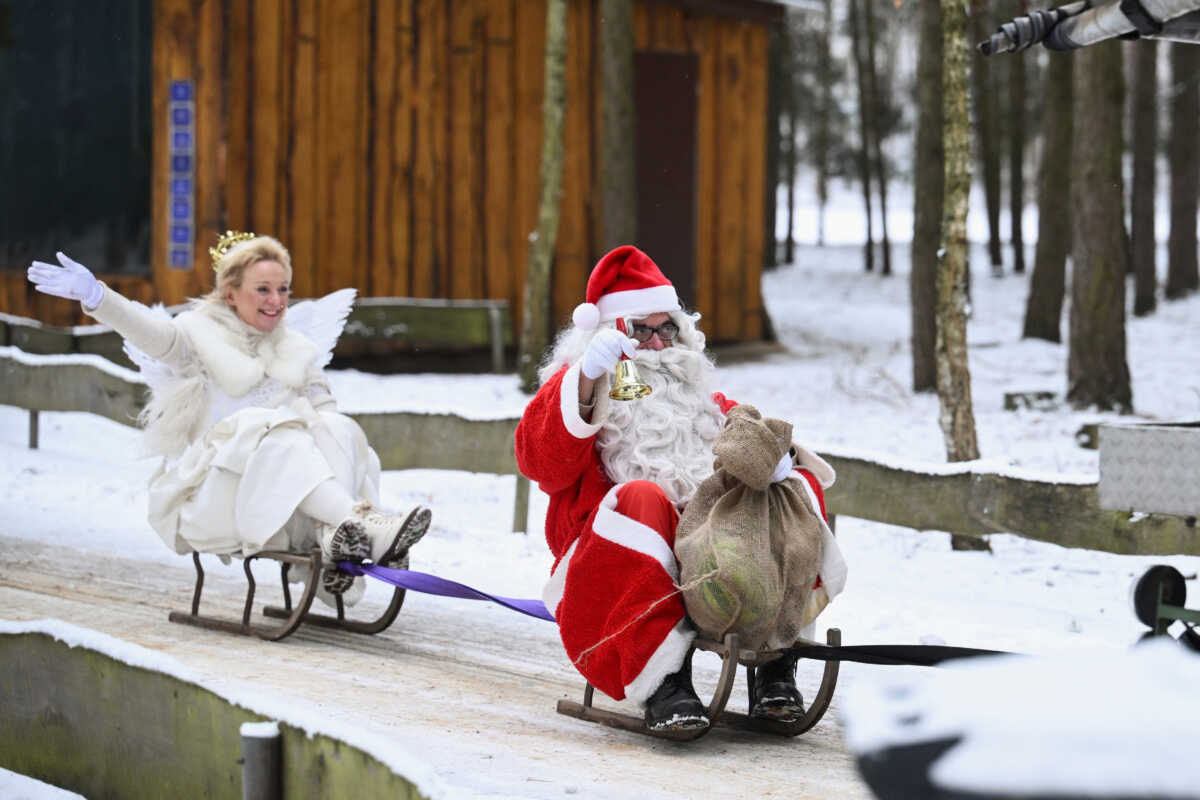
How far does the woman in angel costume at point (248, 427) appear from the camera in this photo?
581 cm

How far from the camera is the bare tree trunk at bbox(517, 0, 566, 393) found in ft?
42.6

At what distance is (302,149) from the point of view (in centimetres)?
1412

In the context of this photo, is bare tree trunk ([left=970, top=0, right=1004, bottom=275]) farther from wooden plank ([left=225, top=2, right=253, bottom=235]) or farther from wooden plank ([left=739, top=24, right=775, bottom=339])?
wooden plank ([left=225, top=2, right=253, bottom=235])

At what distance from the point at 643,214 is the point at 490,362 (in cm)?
244

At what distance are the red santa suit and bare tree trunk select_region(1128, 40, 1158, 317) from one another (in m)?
18.3

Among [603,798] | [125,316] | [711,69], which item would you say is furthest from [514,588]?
[711,69]

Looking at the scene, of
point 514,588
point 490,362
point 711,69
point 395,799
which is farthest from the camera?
point 711,69

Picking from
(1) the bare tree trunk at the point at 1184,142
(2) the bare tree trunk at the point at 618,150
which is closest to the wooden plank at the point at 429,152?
(2) the bare tree trunk at the point at 618,150

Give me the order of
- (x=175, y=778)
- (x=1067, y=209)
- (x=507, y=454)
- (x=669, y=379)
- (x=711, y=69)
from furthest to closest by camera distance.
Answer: (x=1067, y=209)
(x=711, y=69)
(x=507, y=454)
(x=669, y=379)
(x=175, y=778)

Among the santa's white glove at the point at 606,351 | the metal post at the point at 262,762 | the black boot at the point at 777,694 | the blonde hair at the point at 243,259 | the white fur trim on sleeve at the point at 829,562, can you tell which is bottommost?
the black boot at the point at 777,694

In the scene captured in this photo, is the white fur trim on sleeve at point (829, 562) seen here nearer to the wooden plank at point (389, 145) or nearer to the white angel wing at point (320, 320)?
the white angel wing at point (320, 320)

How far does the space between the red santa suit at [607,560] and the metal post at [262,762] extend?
111cm

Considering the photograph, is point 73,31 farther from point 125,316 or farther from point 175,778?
point 175,778

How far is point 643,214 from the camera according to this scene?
16328mm
